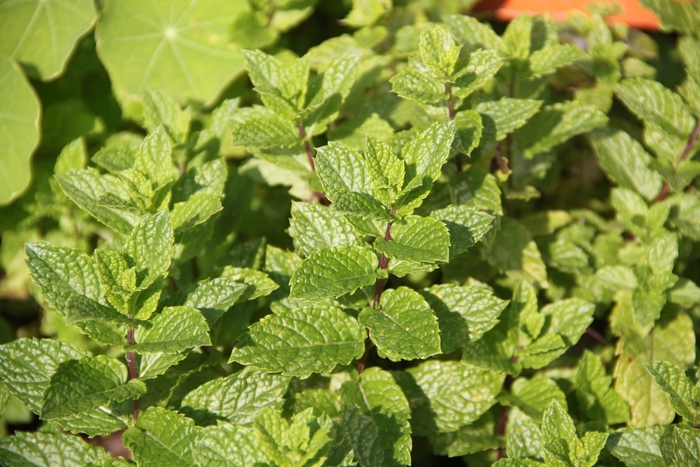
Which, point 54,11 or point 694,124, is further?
point 54,11

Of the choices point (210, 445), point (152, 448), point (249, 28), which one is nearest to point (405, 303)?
point (210, 445)

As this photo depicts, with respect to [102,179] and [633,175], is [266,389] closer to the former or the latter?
[102,179]

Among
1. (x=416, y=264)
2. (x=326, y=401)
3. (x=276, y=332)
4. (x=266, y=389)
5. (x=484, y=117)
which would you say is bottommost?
(x=326, y=401)

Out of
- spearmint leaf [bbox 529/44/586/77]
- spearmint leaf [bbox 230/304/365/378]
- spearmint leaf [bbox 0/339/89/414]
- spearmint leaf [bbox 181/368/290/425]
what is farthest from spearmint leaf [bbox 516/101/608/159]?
spearmint leaf [bbox 0/339/89/414]

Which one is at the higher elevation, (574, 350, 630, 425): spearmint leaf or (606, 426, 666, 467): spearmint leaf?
(606, 426, 666, 467): spearmint leaf

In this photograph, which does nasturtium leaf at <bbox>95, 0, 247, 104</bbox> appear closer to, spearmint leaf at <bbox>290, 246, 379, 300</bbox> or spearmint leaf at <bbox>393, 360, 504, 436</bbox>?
spearmint leaf at <bbox>290, 246, 379, 300</bbox>
